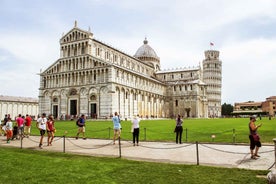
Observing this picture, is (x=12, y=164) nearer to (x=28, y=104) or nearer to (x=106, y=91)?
(x=106, y=91)

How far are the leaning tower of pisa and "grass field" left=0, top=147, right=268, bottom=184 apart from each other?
361ft

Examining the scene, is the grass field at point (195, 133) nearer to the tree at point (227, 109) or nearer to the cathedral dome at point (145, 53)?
the cathedral dome at point (145, 53)

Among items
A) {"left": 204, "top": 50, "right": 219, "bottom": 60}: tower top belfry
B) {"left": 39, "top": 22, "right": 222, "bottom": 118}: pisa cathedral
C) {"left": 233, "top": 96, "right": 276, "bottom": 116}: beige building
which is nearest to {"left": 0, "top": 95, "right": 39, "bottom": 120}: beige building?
{"left": 39, "top": 22, "right": 222, "bottom": 118}: pisa cathedral

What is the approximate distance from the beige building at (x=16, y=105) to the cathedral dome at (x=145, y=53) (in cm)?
4001

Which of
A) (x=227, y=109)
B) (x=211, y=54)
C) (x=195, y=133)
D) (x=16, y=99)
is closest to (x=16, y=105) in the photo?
(x=16, y=99)

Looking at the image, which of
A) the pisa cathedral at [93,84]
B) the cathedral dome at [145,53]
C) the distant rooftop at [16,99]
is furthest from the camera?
A: the cathedral dome at [145,53]

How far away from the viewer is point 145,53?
91.9 meters

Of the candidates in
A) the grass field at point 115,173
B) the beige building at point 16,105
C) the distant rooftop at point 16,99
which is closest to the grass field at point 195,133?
the grass field at point 115,173

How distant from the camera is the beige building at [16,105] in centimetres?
8050

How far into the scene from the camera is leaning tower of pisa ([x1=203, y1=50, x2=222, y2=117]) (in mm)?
116312

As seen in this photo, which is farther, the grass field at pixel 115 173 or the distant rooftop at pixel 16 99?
the distant rooftop at pixel 16 99

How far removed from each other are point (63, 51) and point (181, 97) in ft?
131

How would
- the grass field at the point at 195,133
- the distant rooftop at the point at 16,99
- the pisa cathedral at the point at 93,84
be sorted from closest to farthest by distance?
the grass field at the point at 195,133, the pisa cathedral at the point at 93,84, the distant rooftop at the point at 16,99

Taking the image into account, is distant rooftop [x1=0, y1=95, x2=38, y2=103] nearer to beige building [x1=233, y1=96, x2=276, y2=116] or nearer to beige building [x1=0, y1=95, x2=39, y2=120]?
beige building [x1=0, y1=95, x2=39, y2=120]
